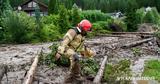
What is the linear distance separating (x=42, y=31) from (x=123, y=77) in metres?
21.2

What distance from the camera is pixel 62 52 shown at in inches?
463

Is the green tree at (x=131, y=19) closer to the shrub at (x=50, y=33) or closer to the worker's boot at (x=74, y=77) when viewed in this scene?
the shrub at (x=50, y=33)

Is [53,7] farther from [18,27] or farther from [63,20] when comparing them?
[18,27]

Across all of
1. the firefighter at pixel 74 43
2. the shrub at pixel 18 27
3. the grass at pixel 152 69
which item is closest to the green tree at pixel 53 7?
the shrub at pixel 18 27

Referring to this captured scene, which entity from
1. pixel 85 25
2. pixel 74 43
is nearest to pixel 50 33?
pixel 74 43

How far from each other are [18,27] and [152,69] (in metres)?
16.1

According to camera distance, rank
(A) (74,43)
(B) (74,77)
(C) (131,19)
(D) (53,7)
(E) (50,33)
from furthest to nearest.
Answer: (D) (53,7)
(C) (131,19)
(E) (50,33)
(B) (74,77)
(A) (74,43)

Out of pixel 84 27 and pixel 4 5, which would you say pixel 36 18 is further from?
pixel 84 27

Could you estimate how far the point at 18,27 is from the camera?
30781 mm

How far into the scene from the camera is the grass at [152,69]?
48.3 ft

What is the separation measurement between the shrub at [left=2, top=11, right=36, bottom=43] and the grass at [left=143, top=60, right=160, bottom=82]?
14.4m

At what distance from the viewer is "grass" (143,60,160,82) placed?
1473 centimetres

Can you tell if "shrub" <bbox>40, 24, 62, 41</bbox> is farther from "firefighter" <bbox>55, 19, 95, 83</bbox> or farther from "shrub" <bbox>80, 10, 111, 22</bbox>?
"firefighter" <bbox>55, 19, 95, 83</bbox>

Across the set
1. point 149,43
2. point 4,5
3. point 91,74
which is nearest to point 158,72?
point 91,74
